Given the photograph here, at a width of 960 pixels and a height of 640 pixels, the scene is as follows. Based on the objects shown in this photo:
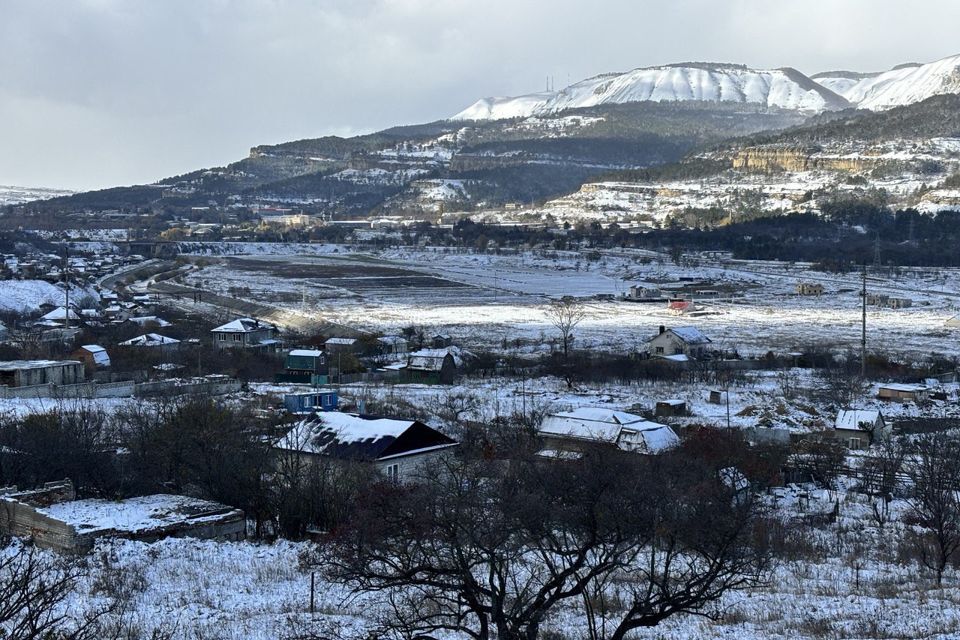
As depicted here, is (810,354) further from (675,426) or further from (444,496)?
(444,496)

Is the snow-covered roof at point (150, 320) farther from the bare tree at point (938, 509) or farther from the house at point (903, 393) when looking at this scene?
the bare tree at point (938, 509)

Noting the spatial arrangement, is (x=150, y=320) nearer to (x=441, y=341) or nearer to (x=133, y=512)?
(x=441, y=341)

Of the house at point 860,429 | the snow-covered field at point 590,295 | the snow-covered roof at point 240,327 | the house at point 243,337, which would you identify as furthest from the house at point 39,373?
the house at point 860,429

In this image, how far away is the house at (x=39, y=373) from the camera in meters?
22.3

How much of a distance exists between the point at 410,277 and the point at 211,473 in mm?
48747

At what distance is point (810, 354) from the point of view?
30.3 metres

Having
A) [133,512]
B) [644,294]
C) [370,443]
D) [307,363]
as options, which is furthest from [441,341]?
[133,512]

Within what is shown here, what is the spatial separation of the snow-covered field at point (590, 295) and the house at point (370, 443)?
1854 centimetres

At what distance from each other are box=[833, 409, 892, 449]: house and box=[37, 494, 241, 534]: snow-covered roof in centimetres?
1217

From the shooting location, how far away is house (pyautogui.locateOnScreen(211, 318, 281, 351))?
31781mm

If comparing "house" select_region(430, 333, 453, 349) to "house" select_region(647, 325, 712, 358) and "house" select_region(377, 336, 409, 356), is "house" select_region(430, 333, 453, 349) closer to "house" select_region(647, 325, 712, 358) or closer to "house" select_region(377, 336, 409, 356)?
"house" select_region(377, 336, 409, 356)

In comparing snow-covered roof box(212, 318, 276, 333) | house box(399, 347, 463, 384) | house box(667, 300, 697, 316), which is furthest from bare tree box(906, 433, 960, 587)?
house box(667, 300, 697, 316)

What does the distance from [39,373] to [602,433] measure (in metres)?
12.5

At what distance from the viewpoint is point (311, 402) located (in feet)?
67.1
